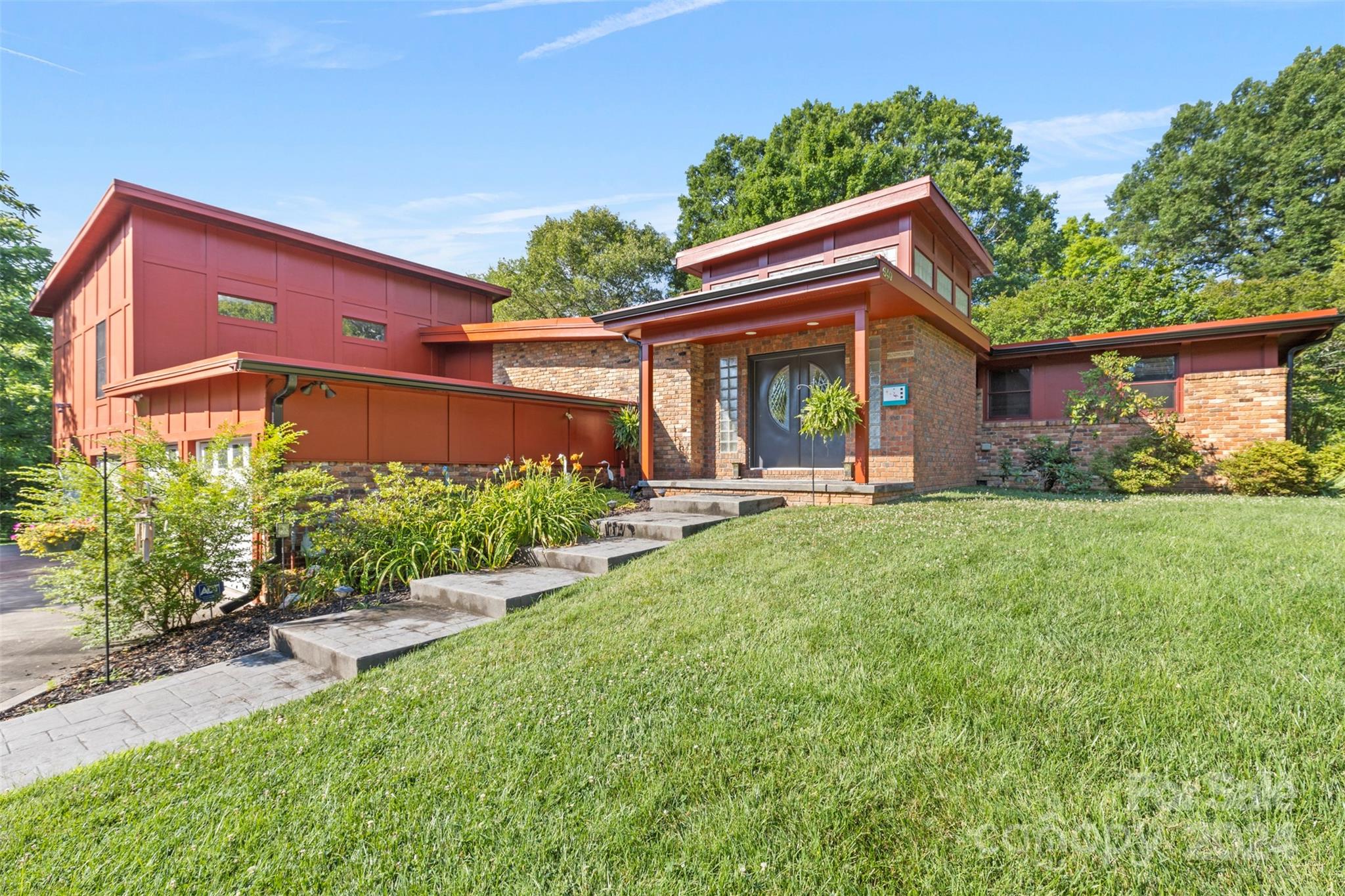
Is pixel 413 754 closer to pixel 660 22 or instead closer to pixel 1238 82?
pixel 660 22

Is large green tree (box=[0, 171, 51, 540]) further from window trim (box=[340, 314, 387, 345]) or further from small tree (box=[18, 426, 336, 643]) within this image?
small tree (box=[18, 426, 336, 643])

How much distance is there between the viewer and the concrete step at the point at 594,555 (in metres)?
5.30

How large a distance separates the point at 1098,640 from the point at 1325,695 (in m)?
0.76

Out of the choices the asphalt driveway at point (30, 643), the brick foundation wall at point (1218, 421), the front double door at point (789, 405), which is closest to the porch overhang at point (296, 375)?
the asphalt driveway at point (30, 643)

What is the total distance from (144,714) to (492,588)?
2.23 meters

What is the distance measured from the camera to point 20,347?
16.4 m

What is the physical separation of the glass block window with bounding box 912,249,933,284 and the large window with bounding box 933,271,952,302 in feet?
0.83

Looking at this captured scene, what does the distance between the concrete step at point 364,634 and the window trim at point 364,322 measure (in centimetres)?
1034

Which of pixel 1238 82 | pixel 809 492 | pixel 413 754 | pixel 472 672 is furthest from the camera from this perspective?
pixel 1238 82

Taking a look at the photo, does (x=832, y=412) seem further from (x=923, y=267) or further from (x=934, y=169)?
(x=934, y=169)

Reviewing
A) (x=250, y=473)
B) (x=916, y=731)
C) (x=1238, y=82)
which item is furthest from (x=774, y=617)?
(x=1238, y=82)

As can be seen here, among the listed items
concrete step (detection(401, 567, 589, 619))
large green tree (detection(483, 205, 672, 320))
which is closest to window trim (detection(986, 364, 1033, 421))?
concrete step (detection(401, 567, 589, 619))

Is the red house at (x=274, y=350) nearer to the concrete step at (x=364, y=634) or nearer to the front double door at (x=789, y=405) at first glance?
the concrete step at (x=364, y=634)

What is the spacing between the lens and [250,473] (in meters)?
5.48
